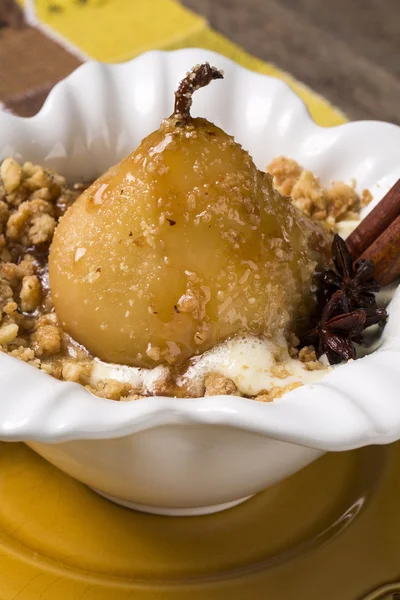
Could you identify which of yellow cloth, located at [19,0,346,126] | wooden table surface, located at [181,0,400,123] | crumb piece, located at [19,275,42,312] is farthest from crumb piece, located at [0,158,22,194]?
wooden table surface, located at [181,0,400,123]

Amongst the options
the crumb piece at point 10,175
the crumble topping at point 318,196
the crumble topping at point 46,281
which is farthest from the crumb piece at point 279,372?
the crumb piece at point 10,175

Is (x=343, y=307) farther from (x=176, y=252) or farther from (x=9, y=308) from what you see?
(x=9, y=308)

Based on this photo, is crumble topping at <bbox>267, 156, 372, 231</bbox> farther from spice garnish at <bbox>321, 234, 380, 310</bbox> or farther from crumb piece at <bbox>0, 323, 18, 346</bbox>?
crumb piece at <bbox>0, 323, 18, 346</bbox>

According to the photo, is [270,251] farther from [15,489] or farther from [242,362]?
[15,489]

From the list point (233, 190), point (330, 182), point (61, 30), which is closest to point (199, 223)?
point (233, 190)

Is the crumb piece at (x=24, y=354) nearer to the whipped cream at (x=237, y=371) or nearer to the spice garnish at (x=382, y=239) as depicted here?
the whipped cream at (x=237, y=371)
